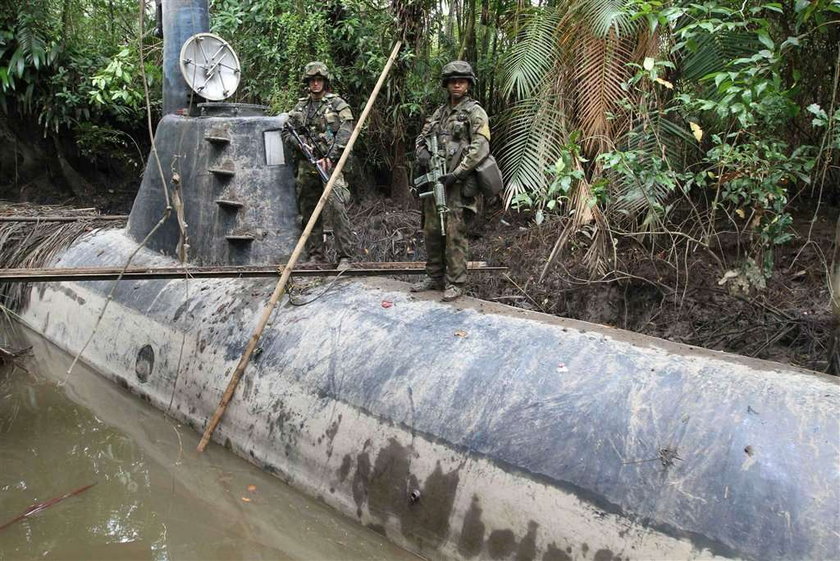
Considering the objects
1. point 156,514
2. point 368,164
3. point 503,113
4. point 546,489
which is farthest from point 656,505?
point 368,164

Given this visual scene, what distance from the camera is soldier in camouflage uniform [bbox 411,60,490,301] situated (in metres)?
5.66

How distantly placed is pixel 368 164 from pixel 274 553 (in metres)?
7.69

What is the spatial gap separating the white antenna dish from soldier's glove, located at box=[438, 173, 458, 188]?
4.05 meters

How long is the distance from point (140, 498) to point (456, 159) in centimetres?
367

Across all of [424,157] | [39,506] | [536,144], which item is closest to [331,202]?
[424,157]

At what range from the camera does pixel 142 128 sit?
48.8ft

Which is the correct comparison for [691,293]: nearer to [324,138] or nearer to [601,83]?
[601,83]

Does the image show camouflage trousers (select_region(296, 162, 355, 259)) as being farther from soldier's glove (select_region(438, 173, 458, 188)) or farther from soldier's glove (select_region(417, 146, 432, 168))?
soldier's glove (select_region(438, 173, 458, 188))

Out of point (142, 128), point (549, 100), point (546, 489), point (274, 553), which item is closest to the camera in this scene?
point (546, 489)

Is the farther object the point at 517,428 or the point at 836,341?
the point at 836,341

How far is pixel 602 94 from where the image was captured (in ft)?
25.8

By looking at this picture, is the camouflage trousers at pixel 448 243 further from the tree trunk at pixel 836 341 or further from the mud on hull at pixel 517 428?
the tree trunk at pixel 836 341

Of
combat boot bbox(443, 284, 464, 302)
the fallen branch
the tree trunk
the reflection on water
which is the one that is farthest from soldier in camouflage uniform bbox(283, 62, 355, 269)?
the tree trunk

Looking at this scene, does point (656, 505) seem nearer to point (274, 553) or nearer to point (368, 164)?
point (274, 553)
